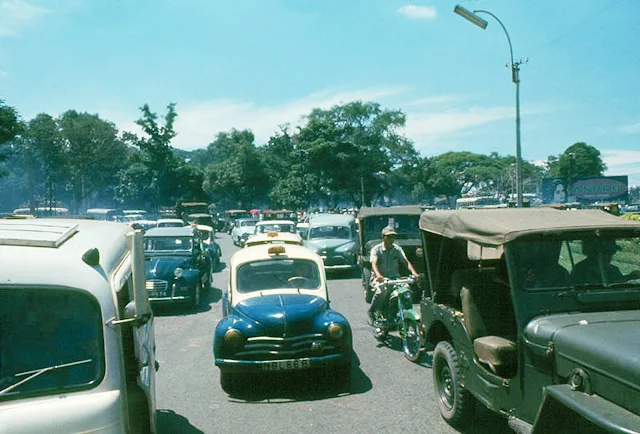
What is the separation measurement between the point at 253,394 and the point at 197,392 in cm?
71

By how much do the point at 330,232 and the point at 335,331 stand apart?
13.1 m

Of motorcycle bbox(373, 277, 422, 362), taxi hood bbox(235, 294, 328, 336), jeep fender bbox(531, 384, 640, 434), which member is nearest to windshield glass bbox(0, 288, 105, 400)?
jeep fender bbox(531, 384, 640, 434)

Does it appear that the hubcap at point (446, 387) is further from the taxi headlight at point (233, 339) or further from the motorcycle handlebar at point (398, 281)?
the motorcycle handlebar at point (398, 281)

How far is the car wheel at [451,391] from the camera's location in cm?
542

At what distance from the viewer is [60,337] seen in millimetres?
3107

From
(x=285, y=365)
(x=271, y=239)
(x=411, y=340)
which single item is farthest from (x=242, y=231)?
(x=285, y=365)

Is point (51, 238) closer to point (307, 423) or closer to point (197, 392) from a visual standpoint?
point (307, 423)

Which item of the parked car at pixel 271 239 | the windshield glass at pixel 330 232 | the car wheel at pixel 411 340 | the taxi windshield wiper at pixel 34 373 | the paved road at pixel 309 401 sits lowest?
the paved road at pixel 309 401

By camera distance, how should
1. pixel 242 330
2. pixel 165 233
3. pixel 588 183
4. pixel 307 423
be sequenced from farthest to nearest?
1. pixel 588 183
2. pixel 165 233
3. pixel 242 330
4. pixel 307 423

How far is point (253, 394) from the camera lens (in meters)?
6.89

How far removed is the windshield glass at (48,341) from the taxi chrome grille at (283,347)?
3640 mm

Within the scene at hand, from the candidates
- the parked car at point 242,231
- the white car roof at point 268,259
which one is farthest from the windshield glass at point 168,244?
the parked car at point 242,231

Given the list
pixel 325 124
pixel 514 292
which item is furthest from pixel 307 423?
pixel 325 124

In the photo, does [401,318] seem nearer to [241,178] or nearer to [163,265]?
[163,265]
